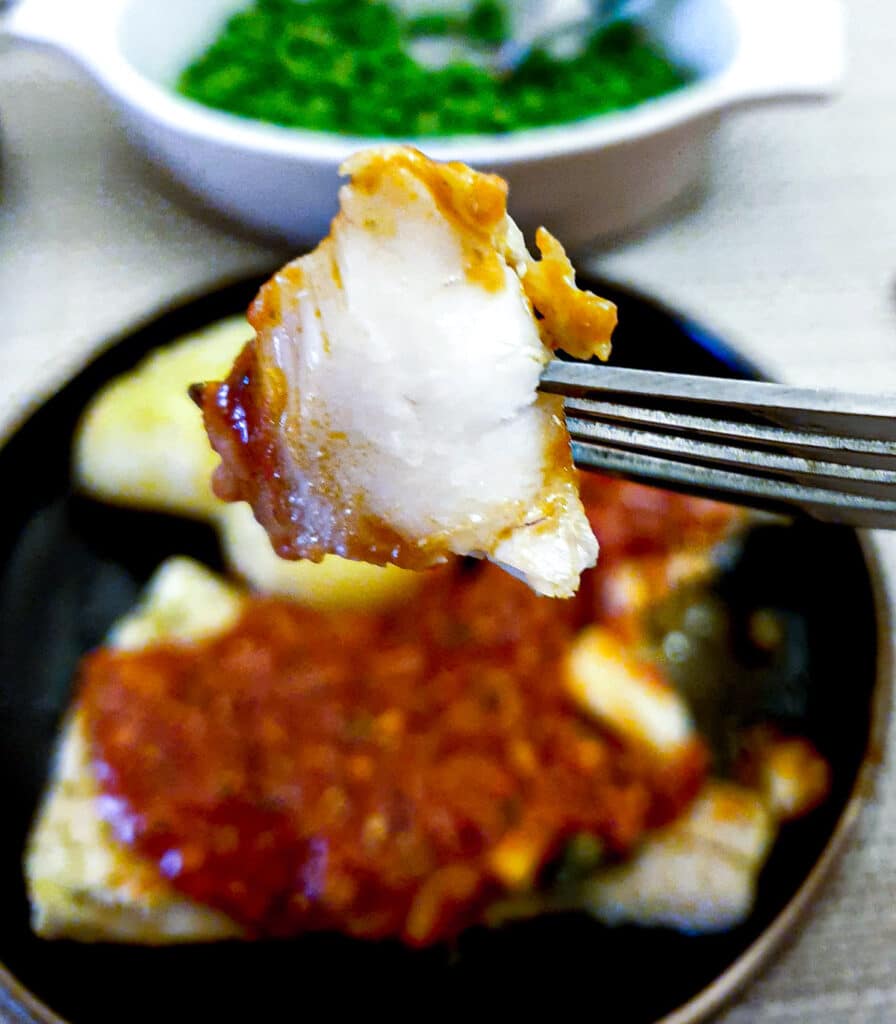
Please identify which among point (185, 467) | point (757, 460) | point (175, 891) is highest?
point (757, 460)

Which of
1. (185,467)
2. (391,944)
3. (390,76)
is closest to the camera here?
(391,944)

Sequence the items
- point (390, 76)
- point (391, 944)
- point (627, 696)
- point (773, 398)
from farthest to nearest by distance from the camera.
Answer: point (390, 76) < point (627, 696) < point (391, 944) < point (773, 398)

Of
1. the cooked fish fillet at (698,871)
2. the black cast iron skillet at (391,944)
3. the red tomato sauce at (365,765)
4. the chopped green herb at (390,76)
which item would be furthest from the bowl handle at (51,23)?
the cooked fish fillet at (698,871)

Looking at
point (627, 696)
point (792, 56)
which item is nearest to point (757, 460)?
point (627, 696)

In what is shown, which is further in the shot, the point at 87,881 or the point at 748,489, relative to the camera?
the point at 87,881

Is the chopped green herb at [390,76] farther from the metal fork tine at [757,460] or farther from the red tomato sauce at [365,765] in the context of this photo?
the metal fork tine at [757,460]

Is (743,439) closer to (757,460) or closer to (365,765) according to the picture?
(757,460)

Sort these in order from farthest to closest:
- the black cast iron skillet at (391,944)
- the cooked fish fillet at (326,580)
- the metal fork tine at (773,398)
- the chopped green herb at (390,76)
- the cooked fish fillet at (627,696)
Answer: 1. the chopped green herb at (390,76)
2. the cooked fish fillet at (326,580)
3. the cooked fish fillet at (627,696)
4. the black cast iron skillet at (391,944)
5. the metal fork tine at (773,398)

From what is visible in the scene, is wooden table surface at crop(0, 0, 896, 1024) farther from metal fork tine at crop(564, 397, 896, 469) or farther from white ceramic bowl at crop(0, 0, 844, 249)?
metal fork tine at crop(564, 397, 896, 469)
